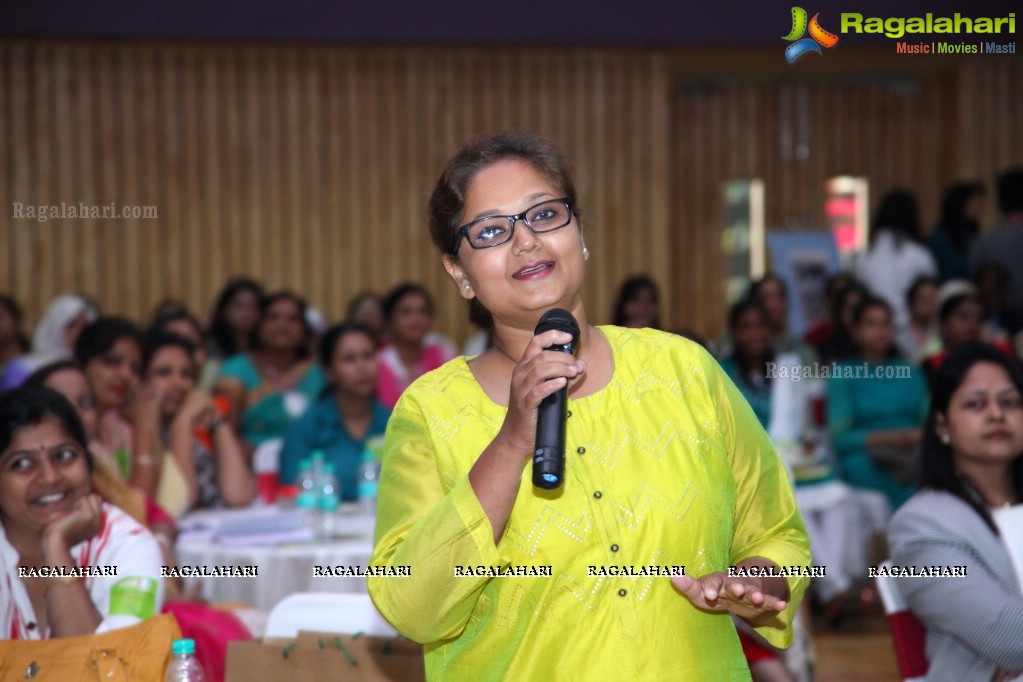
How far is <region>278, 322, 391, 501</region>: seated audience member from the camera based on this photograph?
15.3ft

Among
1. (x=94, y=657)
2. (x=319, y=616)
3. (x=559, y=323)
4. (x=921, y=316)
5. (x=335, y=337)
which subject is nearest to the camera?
(x=559, y=323)

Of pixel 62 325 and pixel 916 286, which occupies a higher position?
pixel 916 286

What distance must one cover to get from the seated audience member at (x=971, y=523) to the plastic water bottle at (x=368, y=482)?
2097 millimetres

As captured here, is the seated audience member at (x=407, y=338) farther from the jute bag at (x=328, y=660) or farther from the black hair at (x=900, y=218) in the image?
the jute bag at (x=328, y=660)

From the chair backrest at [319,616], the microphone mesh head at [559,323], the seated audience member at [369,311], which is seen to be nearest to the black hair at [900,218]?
the seated audience member at [369,311]

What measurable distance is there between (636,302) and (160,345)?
9.80ft

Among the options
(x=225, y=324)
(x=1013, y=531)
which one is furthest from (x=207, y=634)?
(x=225, y=324)

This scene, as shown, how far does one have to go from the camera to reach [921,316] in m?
7.07

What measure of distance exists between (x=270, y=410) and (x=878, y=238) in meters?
4.32

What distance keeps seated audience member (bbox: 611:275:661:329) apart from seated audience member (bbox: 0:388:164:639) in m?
→ 4.28

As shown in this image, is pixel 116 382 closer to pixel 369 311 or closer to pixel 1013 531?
pixel 369 311

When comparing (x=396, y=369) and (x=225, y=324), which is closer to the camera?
(x=396, y=369)

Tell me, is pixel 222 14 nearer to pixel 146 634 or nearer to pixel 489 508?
pixel 146 634

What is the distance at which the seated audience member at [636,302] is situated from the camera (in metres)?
6.64
